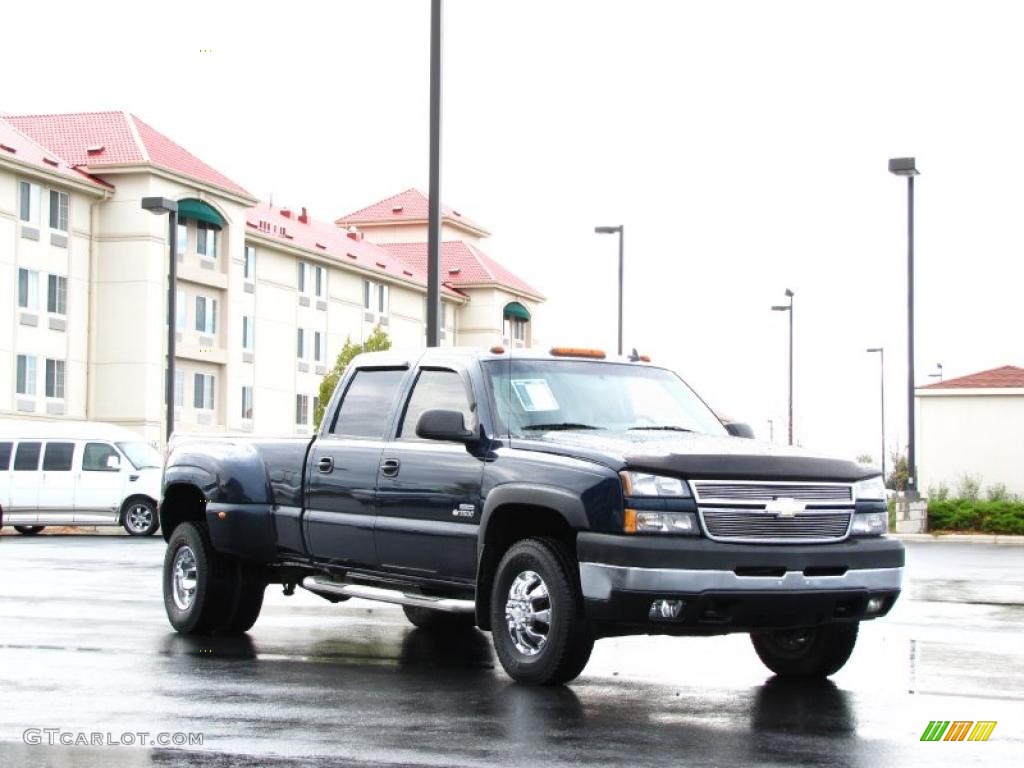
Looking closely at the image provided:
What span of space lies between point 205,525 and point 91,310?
5392cm

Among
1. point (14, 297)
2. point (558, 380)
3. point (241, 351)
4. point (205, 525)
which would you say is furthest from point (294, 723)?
point (241, 351)

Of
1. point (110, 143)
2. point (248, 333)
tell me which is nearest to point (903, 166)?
point (110, 143)

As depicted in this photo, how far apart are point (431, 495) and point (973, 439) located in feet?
108

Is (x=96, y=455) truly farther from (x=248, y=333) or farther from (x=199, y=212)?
(x=248, y=333)

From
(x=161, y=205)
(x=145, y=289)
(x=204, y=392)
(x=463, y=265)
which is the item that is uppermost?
(x=463, y=265)

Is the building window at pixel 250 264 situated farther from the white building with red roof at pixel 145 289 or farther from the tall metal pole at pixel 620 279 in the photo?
the tall metal pole at pixel 620 279

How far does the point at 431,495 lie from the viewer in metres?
10.7

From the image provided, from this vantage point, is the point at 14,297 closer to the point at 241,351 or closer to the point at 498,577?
the point at 241,351

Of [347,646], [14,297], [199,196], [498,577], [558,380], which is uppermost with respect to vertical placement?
[199,196]

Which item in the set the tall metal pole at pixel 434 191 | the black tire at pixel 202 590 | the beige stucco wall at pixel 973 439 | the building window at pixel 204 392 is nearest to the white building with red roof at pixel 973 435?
the beige stucco wall at pixel 973 439

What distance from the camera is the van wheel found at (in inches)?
1346

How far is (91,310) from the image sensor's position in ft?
212

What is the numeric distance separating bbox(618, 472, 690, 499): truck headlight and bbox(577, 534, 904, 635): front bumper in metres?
0.26

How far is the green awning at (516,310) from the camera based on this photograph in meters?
99.9
